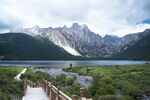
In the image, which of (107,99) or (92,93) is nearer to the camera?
(107,99)

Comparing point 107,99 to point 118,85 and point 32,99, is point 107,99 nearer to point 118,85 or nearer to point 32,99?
point 32,99

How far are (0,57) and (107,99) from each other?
8157 inches

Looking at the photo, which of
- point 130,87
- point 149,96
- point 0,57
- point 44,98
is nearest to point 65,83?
point 130,87

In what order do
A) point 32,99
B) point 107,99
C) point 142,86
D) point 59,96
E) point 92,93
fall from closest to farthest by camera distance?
point 59,96 → point 32,99 → point 107,99 → point 92,93 → point 142,86

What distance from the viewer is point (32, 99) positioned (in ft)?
35.4

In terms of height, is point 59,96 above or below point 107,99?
above

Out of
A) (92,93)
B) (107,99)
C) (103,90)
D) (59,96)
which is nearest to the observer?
(59,96)

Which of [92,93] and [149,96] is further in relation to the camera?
[149,96]

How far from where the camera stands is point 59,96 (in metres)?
7.72

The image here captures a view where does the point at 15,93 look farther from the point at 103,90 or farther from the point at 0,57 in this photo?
the point at 0,57

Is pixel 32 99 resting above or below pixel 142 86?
above

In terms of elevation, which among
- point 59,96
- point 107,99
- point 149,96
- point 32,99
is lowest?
point 149,96

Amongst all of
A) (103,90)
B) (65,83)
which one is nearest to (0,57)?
(65,83)

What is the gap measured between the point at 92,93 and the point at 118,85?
7.11 metres
